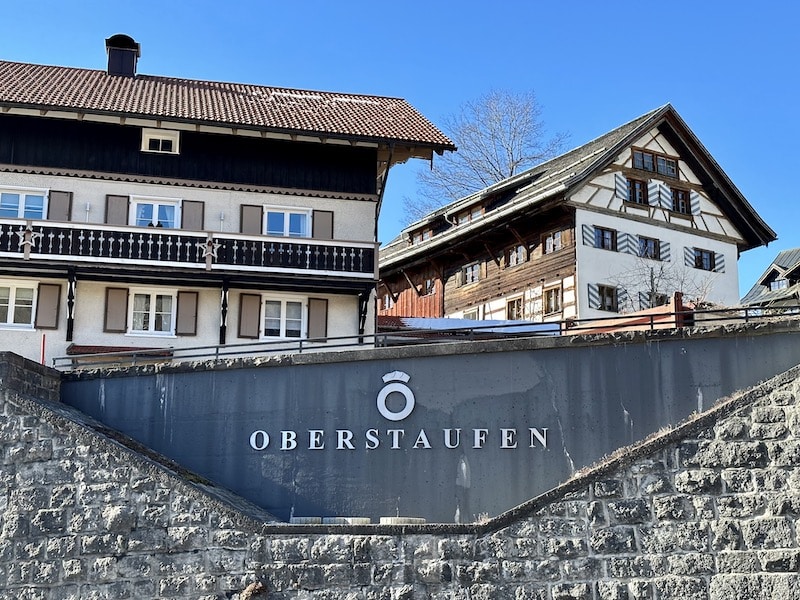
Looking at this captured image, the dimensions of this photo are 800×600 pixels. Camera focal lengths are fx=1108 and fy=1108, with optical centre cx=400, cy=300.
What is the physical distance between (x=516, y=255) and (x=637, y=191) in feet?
14.3

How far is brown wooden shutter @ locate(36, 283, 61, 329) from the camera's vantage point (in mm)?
25145

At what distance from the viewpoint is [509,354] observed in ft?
59.6

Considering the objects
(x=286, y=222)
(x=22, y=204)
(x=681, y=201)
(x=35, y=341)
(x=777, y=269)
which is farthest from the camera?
(x=777, y=269)

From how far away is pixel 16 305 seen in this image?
994 inches

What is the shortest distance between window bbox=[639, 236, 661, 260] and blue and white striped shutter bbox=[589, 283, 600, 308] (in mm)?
2665

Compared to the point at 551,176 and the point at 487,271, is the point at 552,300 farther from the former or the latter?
the point at 551,176

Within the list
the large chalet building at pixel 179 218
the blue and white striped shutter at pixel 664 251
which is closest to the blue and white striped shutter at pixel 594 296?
the blue and white striped shutter at pixel 664 251

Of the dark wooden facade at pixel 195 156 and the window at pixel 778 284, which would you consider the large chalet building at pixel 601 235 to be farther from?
the window at pixel 778 284

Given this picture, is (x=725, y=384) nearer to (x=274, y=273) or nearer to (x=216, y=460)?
(x=216, y=460)

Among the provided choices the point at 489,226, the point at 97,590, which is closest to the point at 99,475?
the point at 97,590

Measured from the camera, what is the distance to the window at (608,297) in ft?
109

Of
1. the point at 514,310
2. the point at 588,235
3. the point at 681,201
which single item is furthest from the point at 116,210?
the point at 681,201

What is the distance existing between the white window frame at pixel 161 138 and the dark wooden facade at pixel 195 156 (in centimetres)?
11

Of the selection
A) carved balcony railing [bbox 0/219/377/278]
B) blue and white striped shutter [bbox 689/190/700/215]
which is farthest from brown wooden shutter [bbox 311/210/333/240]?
blue and white striped shutter [bbox 689/190/700/215]
